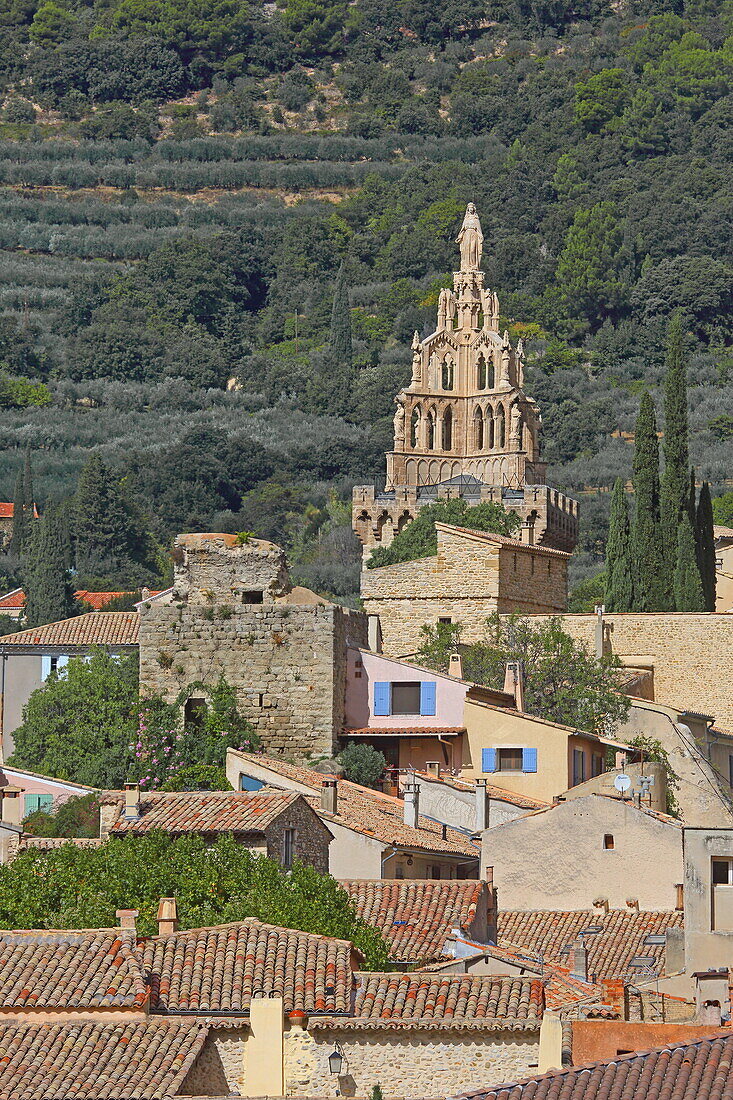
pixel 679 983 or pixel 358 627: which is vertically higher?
pixel 358 627

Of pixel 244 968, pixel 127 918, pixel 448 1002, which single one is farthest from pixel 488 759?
pixel 448 1002

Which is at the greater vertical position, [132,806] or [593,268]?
[593,268]

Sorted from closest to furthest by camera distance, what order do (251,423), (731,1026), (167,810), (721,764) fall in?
(731,1026)
(167,810)
(721,764)
(251,423)

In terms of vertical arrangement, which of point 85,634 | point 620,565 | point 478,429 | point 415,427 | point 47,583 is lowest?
point 85,634

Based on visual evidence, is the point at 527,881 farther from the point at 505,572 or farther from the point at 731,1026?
the point at 505,572

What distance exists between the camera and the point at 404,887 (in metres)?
35.2

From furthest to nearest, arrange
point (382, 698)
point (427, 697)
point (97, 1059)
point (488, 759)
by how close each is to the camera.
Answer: point (427, 697)
point (382, 698)
point (488, 759)
point (97, 1059)

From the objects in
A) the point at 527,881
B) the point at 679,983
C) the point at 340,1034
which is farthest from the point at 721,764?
the point at 340,1034

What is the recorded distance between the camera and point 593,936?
3547cm

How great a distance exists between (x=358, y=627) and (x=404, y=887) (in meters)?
17.7

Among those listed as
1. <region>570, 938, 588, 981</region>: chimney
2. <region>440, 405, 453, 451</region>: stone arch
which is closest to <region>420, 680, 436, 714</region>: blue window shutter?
<region>570, 938, 588, 981</region>: chimney

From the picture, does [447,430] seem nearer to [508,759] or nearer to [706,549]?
[706,549]

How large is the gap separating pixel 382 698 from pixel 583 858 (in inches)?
436

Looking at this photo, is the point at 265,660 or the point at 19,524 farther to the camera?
the point at 19,524
